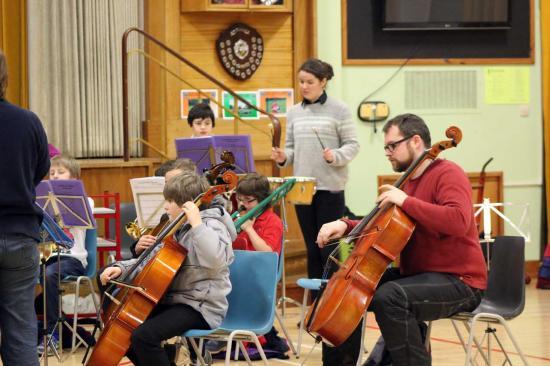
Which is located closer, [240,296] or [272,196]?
[240,296]

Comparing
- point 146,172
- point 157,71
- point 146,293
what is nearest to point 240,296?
point 146,293

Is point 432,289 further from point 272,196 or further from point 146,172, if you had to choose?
point 146,172

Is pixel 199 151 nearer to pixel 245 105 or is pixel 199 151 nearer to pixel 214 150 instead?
pixel 214 150

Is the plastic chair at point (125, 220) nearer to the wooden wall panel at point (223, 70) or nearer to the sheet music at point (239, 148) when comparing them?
the sheet music at point (239, 148)

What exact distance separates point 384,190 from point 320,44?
4.67 m

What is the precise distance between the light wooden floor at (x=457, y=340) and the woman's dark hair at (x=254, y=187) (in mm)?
980

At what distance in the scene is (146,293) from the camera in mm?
4406

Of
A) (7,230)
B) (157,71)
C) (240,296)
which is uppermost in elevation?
(157,71)

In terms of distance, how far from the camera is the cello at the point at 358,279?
4152 millimetres

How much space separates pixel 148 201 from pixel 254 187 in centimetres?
59

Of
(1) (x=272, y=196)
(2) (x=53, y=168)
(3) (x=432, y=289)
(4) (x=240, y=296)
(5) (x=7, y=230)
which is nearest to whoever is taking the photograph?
(5) (x=7, y=230)

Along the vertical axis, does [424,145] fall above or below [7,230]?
above

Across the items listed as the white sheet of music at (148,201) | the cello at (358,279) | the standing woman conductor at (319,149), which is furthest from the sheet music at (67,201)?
the cello at (358,279)

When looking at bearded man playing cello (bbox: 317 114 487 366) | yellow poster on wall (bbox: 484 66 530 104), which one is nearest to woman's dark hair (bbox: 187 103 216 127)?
bearded man playing cello (bbox: 317 114 487 366)
